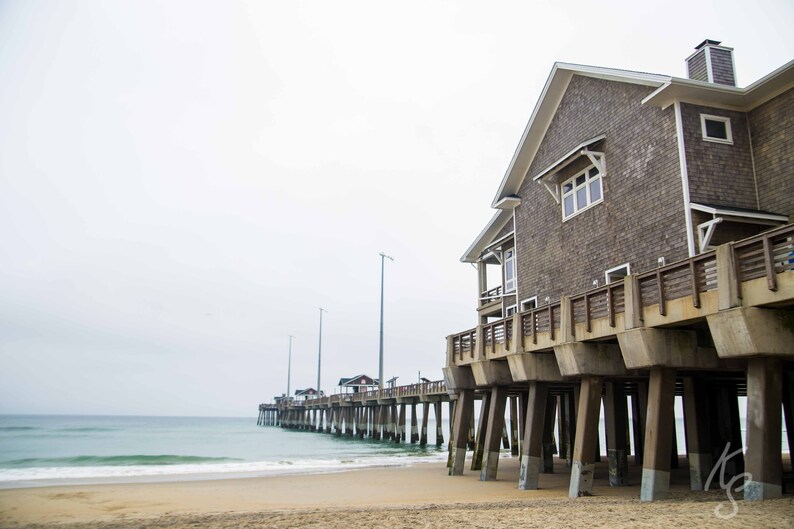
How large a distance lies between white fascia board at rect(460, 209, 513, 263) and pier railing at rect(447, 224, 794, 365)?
663 centimetres

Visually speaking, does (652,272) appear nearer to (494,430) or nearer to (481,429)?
(494,430)

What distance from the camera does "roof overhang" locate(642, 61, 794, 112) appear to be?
1345 cm

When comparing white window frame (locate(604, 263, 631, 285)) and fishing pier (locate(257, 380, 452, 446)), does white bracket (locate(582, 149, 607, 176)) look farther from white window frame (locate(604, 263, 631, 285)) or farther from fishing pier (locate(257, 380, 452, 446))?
fishing pier (locate(257, 380, 452, 446))

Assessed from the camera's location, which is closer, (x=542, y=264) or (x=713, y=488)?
(x=713, y=488)

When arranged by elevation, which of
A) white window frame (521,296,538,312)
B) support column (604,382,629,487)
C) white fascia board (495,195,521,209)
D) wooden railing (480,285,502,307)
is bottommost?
support column (604,382,629,487)

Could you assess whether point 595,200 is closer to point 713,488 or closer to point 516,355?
point 516,355

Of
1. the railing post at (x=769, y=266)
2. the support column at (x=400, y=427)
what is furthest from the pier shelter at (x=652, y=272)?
the support column at (x=400, y=427)

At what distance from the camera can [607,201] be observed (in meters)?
16.0

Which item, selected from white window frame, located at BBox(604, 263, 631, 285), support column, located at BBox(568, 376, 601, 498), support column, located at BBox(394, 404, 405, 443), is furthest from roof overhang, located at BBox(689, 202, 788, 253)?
support column, located at BBox(394, 404, 405, 443)

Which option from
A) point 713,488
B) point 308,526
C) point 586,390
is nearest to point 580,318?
point 586,390

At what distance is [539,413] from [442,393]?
926 inches

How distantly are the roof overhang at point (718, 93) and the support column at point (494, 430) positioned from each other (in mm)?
8397

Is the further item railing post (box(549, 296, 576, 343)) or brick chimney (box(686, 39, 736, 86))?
brick chimney (box(686, 39, 736, 86))

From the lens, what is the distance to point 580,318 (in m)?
13.0
